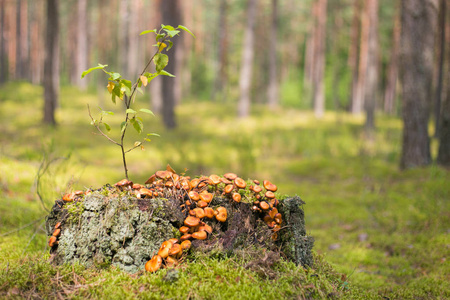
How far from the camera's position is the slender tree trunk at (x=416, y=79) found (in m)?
7.50

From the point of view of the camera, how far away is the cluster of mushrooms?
7.63 ft

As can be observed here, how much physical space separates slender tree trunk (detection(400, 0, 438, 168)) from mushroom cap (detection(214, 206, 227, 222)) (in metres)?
6.56

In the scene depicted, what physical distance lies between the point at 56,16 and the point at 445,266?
13116 mm

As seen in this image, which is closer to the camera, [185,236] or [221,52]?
[185,236]

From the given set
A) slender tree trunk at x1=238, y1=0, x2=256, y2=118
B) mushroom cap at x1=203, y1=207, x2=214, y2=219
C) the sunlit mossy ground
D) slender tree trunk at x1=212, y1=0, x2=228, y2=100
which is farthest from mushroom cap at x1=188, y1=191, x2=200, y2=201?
slender tree trunk at x1=212, y1=0, x2=228, y2=100

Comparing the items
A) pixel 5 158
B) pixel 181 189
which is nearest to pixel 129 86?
pixel 181 189

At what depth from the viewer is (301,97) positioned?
3900 centimetres

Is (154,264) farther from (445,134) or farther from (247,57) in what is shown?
(247,57)

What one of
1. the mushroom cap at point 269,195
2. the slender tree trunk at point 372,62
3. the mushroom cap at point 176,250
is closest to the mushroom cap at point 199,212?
the mushroom cap at point 176,250

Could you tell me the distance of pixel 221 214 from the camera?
2482 millimetres

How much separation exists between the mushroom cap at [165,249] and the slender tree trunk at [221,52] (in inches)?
924

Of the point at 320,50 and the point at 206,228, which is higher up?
the point at 320,50

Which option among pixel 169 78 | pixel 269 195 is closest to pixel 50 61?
pixel 169 78

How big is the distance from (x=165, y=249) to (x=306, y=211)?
428 centimetres
